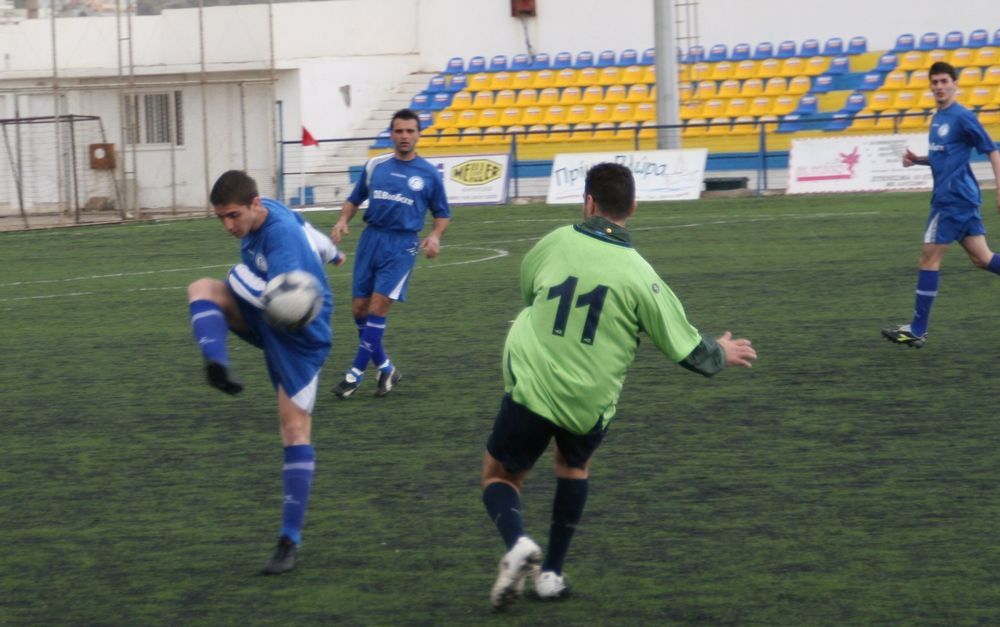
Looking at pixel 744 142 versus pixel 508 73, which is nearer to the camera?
pixel 744 142

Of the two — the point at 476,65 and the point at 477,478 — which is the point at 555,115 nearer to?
the point at 476,65

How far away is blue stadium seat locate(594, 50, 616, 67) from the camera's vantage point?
32469mm

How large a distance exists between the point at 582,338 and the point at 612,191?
1.55 feet

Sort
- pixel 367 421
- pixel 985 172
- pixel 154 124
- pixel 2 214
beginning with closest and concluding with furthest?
pixel 367 421, pixel 985 172, pixel 2 214, pixel 154 124

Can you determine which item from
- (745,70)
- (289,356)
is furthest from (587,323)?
(745,70)

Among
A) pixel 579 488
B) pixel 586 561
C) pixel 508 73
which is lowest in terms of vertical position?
pixel 586 561

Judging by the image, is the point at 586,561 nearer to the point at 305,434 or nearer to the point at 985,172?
the point at 305,434

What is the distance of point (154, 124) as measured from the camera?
32344 millimetres

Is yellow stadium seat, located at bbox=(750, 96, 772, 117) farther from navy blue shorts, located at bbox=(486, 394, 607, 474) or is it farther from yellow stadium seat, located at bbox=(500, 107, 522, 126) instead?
navy blue shorts, located at bbox=(486, 394, 607, 474)

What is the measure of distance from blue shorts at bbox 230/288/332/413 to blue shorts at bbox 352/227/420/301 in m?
3.69

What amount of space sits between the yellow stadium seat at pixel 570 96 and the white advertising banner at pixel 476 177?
611cm

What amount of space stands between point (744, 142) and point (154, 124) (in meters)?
13.0

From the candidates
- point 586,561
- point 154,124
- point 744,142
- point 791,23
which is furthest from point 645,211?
point 586,561

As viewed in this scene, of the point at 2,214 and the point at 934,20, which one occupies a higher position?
the point at 934,20
